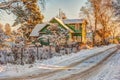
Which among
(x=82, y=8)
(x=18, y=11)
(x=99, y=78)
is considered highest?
(x=82, y=8)

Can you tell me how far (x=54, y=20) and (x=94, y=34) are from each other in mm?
11348

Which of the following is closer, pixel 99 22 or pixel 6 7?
pixel 6 7

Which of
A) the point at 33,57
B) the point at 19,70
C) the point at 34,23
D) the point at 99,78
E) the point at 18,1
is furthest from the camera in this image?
the point at 34,23

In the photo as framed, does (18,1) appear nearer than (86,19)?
Yes

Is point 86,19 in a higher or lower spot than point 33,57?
higher

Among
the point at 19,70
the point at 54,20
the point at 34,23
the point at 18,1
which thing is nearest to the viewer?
the point at 19,70

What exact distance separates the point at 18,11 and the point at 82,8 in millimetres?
56383

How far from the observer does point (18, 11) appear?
22578 mm

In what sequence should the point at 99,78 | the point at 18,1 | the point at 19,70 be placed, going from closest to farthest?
1. the point at 99,78
2. the point at 19,70
3. the point at 18,1

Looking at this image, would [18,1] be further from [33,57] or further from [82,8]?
[82,8]

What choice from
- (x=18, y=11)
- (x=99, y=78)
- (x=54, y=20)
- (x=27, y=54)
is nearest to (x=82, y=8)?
(x=54, y=20)

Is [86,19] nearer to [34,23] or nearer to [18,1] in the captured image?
[34,23]

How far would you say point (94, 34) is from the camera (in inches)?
3086

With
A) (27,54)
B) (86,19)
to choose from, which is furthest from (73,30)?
(27,54)
